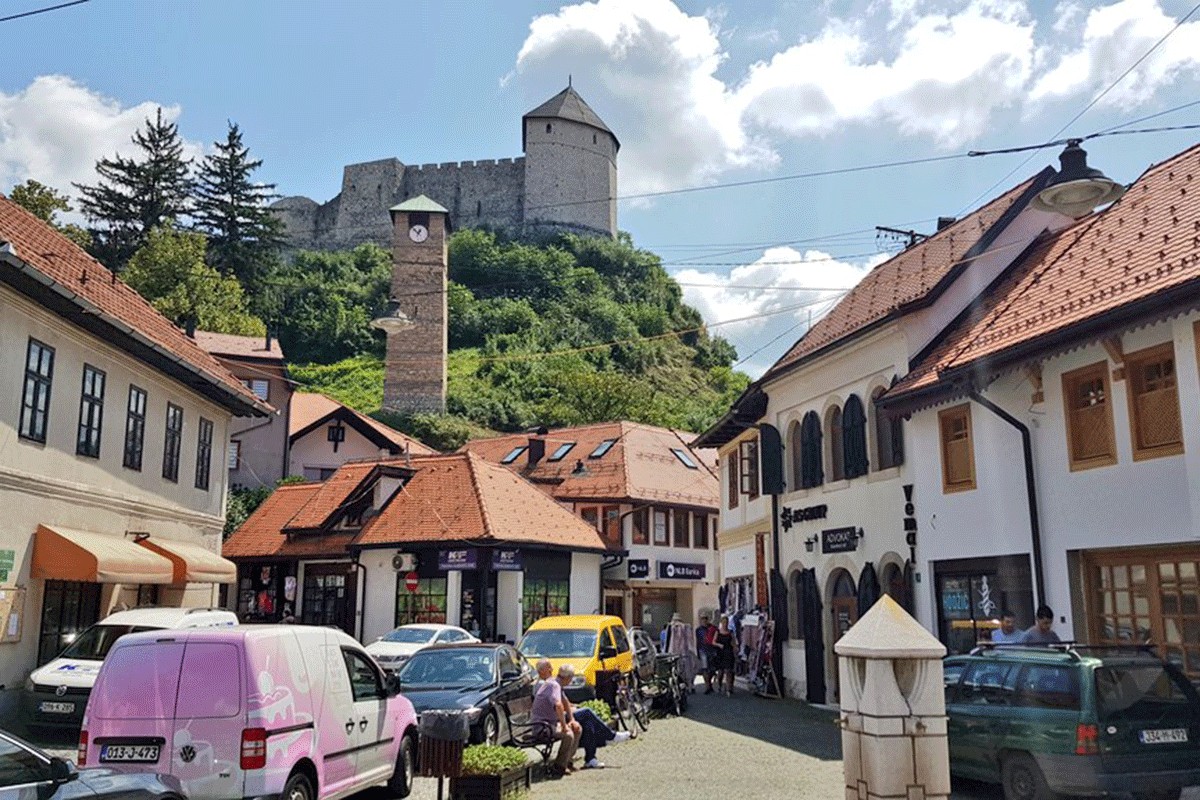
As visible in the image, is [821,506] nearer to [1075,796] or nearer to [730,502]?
[730,502]

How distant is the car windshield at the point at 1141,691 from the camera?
9.04 meters

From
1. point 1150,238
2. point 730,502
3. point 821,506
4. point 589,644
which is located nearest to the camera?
point 1150,238

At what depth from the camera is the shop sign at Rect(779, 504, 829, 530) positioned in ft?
66.8

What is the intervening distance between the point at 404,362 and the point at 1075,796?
2684 inches

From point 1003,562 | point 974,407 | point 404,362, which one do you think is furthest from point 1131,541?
point 404,362

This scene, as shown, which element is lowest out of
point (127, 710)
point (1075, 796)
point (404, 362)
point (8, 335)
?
point (1075, 796)

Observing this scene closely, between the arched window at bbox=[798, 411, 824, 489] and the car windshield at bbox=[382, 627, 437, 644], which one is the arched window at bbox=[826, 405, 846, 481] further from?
the car windshield at bbox=[382, 627, 437, 644]

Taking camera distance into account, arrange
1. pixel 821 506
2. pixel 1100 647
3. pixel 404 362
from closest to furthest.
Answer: pixel 1100 647
pixel 821 506
pixel 404 362

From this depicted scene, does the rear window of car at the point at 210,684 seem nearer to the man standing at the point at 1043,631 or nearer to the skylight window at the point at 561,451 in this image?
the man standing at the point at 1043,631

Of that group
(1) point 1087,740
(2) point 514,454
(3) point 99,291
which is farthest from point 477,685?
(2) point 514,454

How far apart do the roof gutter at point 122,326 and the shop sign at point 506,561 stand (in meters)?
8.59

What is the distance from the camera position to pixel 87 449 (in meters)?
18.2

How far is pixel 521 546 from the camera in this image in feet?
101

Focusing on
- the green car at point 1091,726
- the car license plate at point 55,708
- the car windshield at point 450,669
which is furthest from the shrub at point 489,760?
the car license plate at point 55,708
